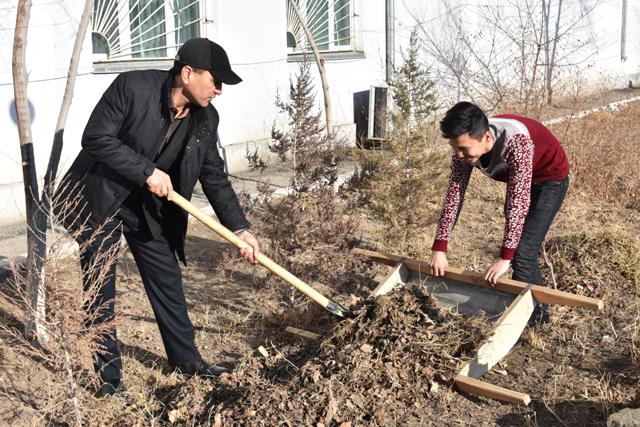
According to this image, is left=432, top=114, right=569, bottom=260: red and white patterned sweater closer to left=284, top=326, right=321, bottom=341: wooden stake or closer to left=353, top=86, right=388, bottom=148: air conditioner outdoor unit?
left=284, top=326, right=321, bottom=341: wooden stake

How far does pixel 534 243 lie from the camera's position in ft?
14.9

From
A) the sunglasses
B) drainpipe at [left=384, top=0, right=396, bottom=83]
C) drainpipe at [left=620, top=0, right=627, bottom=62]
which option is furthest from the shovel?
drainpipe at [left=620, top=0, right=627, bottom=62]

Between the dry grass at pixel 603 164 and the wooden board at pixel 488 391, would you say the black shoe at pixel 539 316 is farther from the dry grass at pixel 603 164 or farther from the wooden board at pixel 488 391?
the dry grass at pixel 603 164

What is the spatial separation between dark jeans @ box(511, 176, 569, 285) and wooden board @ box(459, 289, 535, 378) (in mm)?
347

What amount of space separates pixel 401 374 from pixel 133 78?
1.90 meters

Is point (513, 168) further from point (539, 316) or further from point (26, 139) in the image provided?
point (26, 139)

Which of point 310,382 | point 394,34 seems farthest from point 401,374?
point 394,34

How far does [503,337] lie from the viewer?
4.12 m

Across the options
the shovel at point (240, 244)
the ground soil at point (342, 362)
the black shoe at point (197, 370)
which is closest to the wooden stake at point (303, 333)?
the ground soil at point (342, 362)

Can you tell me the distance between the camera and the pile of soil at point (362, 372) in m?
3.62

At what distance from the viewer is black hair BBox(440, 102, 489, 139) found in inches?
155

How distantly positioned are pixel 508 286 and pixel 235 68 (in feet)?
18.7

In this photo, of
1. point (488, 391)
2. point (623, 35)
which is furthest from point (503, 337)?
point (623, 35)

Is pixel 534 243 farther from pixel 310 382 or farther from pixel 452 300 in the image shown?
pixel 310 382
